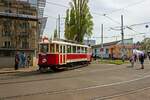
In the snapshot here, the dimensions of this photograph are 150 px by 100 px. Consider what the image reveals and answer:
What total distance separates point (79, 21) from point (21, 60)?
2198 cm

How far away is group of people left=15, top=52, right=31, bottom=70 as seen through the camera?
109ft

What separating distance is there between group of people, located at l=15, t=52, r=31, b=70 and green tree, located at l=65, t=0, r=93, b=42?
19243mm

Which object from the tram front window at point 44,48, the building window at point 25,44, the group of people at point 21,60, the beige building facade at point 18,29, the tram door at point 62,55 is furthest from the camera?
the building window at point 25,44

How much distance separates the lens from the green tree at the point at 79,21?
2162 inches

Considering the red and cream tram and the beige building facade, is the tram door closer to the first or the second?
the red and cream tram

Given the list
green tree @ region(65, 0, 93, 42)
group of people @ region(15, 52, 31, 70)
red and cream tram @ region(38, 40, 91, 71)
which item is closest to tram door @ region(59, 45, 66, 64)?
red and cream tram @ region(38, 40, 91, 71)

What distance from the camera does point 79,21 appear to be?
5531 centimetres

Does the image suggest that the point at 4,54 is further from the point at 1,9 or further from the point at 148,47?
the point at 148,47

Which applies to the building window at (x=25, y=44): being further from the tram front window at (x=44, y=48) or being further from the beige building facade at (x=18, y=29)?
the tram front window at (x=44, y=48)

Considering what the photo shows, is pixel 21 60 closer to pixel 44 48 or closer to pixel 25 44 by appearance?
pixel 25 44

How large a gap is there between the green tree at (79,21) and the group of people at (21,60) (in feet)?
63.1

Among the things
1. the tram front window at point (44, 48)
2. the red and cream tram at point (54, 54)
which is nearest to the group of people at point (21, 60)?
the red and cream tram at point (54, 54)

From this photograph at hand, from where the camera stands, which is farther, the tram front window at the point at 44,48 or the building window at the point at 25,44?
the building window at the point at 25,44

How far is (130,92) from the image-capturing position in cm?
1675
